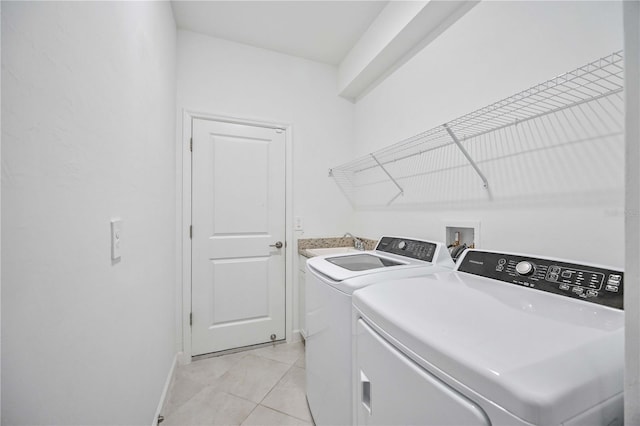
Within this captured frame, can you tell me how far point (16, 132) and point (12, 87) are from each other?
0.28ft

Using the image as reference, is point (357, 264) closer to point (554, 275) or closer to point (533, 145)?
point (554, 275)

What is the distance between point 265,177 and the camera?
2.48m

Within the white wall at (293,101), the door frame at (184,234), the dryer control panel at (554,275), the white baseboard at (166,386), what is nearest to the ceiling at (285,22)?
the white wall at (293,101)

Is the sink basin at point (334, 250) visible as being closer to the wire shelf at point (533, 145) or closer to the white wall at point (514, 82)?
the white wall at point (514, 82)

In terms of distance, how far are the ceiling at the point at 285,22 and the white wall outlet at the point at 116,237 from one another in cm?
191

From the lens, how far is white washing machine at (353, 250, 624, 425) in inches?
18.4

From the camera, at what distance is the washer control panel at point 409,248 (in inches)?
57.7

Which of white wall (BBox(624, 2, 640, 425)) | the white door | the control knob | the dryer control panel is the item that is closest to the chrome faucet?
the white door

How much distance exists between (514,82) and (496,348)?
1.34 meters

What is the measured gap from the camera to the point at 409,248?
5.29ft

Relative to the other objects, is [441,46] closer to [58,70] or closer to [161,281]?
[58,70]

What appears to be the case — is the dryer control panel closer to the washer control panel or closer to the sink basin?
the washer control panel

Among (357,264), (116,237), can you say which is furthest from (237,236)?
(116,237)

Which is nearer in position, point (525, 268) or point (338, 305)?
point (525, 268)
